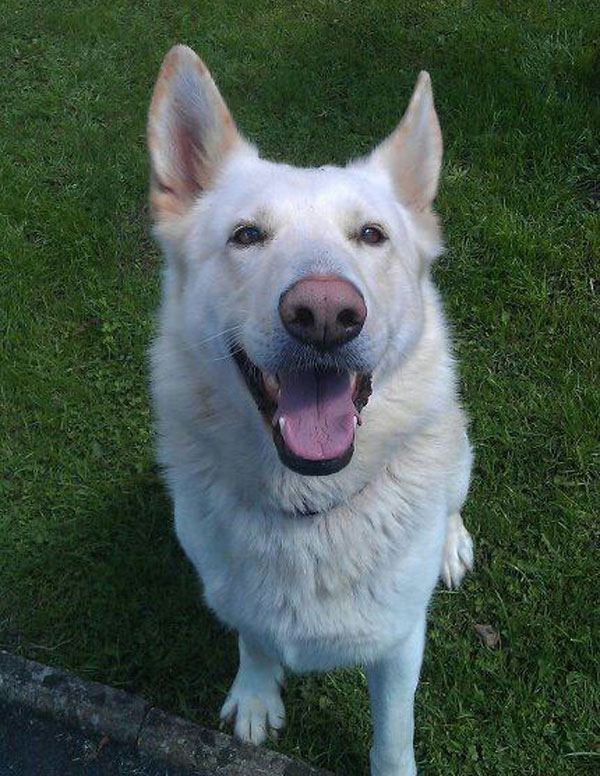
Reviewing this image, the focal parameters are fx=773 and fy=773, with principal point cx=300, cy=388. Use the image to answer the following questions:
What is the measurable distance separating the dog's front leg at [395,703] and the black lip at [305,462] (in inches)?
27.8

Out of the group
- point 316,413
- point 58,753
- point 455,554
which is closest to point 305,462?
point 316,413

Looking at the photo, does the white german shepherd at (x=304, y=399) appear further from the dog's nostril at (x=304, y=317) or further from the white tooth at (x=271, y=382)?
the dog's nostril at (x=304, y=317)

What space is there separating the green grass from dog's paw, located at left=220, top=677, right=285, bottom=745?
9cm

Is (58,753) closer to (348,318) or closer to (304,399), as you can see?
(304,399)

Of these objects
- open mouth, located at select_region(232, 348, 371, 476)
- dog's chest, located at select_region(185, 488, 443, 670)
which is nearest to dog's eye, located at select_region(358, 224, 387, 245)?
open mouth, located at select_region(232, 348, 371, 476)

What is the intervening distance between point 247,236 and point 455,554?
172 cm

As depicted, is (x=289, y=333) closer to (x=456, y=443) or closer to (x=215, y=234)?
(x=215, y=234)

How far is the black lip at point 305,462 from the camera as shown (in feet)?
6.31

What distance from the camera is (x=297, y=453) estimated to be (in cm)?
192

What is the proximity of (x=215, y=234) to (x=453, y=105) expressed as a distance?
10.3 ft

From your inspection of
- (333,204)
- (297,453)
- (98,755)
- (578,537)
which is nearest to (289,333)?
(297,453)

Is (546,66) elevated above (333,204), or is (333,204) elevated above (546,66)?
(333,204)

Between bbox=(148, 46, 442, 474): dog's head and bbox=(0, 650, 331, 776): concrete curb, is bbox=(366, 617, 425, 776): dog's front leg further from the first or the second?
bbox=(148, 46, 442, 474): dog's head

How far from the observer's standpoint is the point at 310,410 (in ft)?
6.63
